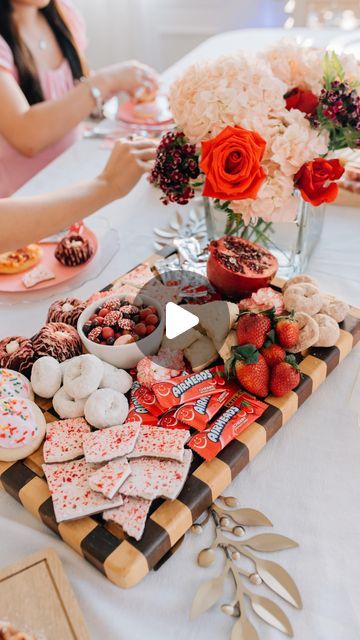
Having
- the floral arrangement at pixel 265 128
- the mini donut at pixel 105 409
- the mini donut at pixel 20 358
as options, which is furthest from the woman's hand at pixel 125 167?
the mini donut at pixel 105 409

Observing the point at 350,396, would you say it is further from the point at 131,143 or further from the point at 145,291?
the point at 131,143

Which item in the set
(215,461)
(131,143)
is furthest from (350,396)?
(131,143)

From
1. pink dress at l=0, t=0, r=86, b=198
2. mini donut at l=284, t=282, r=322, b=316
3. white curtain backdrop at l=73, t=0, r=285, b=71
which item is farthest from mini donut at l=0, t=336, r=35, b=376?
white curtain backdrop at l=73, t=0, r=285, b=71

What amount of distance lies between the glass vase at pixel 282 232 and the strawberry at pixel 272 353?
292mm

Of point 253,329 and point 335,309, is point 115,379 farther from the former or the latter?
point 335,309

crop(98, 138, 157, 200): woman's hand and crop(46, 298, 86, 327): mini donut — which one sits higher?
crop(98, 138, 157, 200): woman's hand

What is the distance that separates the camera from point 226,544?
26.3 inches

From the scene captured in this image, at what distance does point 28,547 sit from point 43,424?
169mm

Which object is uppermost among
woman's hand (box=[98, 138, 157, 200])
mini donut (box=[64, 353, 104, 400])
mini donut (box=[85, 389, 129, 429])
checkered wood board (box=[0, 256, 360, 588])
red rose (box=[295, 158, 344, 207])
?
red rose (box=[295, 158, 344, 207])

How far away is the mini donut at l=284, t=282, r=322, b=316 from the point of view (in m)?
0.92

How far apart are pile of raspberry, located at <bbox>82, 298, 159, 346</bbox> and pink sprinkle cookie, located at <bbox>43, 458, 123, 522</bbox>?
219 mm

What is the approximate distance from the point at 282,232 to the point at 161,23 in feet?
10.9

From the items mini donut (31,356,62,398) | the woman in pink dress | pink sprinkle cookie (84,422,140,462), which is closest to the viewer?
pink sprinkle cookie (84,422,140,462)

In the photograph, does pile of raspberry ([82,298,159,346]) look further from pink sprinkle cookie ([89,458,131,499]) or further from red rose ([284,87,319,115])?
red rose ([284,87,319,115])
